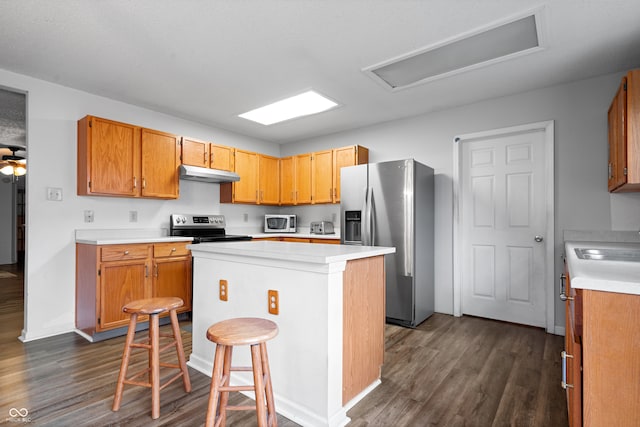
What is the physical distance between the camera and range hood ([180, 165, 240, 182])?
12.5 feet

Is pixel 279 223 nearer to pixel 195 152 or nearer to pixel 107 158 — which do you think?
pixel 195 152

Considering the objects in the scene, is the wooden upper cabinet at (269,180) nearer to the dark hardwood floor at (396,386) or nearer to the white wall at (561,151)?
the white wall at (561,151)

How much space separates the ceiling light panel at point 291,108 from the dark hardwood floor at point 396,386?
99.9 inches

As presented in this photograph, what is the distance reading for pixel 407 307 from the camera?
336 centimetres

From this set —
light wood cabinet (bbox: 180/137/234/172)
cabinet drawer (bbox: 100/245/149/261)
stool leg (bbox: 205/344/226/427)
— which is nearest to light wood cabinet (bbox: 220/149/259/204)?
light wood cabinet (bbox: 180/137/234/172)

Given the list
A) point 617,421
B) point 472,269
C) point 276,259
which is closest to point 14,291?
point 276,259

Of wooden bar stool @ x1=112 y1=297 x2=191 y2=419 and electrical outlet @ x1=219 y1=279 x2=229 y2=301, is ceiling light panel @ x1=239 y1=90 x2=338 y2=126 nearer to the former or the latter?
electrical outlet @ x1=219 y1=279 x2=229 y2=301

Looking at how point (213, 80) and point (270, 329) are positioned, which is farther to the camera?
point (213, 80)

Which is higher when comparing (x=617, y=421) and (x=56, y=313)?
(x=617, y=421)

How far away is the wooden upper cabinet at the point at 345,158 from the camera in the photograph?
14.0 ft

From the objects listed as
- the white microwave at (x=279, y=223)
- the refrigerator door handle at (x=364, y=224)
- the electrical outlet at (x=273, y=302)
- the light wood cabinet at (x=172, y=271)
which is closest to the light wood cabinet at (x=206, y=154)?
the white microwave at (x=279, y=223)

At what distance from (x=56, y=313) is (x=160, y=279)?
958 mm

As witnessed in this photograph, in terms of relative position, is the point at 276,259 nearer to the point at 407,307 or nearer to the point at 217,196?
the point at 407,307

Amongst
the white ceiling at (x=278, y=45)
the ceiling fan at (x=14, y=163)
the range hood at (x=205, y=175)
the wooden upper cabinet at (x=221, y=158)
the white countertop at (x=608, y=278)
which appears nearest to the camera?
the white countertop at (x=608, y=278)
